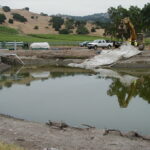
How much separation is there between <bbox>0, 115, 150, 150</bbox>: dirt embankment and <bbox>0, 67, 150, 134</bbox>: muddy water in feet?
6.86

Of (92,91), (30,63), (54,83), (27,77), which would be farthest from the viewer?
(30,63)

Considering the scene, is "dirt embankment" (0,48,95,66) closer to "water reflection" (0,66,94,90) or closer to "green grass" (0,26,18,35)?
"water reflection" (0,66,94,90)

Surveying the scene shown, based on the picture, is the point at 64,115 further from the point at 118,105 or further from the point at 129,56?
the point at 129,56

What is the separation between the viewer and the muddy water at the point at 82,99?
20.2m

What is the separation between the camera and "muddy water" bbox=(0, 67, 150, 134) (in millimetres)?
20211

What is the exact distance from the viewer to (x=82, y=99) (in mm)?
26328

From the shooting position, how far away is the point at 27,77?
40.1 m

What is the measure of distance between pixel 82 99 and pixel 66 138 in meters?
10.7

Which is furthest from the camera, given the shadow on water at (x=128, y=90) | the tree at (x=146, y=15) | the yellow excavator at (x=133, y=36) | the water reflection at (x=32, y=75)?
the tree at (x=146, y=15)

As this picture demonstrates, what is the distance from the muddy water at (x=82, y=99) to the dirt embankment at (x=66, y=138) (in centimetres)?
209

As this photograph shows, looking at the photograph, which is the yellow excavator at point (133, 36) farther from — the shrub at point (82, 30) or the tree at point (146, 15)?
the shrub at point (82, 30)

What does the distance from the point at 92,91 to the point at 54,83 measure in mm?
6134

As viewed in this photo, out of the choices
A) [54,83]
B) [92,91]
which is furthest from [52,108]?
[54,83]

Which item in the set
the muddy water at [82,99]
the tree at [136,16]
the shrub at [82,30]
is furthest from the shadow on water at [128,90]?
the shrub at [82,30]
